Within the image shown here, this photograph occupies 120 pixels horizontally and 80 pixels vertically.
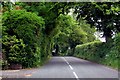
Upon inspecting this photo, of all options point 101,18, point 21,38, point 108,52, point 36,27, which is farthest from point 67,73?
point 101,18

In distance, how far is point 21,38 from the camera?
97.8 ft

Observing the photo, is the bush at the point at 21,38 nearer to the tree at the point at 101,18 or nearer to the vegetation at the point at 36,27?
the vegetation at the point at 36,27

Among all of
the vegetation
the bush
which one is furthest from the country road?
the vegetation

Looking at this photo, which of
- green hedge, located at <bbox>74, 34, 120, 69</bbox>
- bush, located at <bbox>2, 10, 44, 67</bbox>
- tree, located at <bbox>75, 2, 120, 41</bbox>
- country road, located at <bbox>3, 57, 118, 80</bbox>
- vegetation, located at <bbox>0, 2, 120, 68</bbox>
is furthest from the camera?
tree, located at <bbox>75, 2, 120, 41</bbox>

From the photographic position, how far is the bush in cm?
2888

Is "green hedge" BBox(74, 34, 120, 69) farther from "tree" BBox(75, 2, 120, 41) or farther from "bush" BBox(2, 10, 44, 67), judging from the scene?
"bush" BBox(2, 10, 44, 67)

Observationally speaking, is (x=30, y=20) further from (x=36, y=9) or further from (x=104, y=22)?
(x=104, y=22)

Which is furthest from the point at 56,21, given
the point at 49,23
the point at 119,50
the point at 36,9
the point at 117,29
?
the point at 119,50

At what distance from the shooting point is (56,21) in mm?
41625

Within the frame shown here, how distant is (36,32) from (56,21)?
1001 cm

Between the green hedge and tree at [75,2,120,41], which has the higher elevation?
tree at [75,2,120,41]

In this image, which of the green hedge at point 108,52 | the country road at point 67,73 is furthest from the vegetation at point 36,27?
the country road at point 67,73

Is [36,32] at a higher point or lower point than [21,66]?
A: higher

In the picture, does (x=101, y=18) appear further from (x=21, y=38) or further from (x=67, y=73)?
(x=67, y=73)
